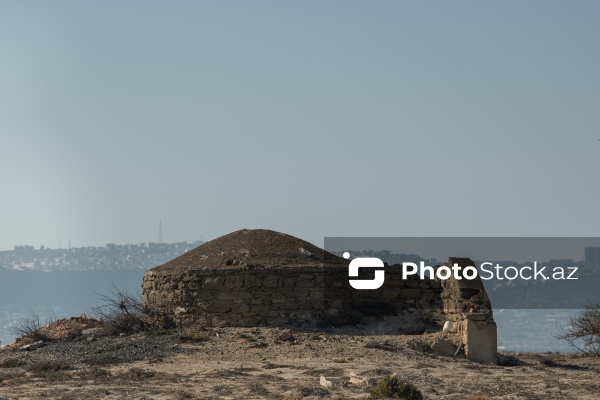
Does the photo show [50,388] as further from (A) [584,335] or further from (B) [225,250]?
(A) [584,335]

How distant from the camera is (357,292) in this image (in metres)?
24.0

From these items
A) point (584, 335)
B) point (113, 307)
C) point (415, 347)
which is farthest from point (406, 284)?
point (113, 307)

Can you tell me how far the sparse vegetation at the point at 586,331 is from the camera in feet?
82.0

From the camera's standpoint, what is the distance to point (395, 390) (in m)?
16.4

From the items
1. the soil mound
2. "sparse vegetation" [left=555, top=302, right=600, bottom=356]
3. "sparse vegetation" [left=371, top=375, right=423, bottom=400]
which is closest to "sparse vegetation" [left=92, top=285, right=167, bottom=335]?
the soil mound

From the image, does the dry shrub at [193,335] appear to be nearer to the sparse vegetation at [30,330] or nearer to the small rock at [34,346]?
the small rock at [34,346]

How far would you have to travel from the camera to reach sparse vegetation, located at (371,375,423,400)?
53.6ft

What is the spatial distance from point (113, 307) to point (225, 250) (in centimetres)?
262

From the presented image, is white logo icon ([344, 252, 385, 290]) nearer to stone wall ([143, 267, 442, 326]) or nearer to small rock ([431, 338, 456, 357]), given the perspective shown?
stone wall ([143, 267, 442, 326])

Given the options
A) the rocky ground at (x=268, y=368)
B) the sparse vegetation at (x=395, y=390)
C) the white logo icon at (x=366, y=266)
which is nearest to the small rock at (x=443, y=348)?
the rocky ground at (x=268, y=368)

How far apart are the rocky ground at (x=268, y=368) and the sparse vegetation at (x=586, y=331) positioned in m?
1.03

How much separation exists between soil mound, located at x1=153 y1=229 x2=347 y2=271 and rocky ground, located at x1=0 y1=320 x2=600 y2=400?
1.61 meters

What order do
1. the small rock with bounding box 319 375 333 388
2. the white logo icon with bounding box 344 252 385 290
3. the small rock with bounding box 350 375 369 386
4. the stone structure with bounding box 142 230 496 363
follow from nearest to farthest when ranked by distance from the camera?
1. the small rock with bounding box 319 375 333 388
2. the small rock with bounding box 350 375 369 386
3. the stone structure with bounding box 142 230 496 363
4. the white logo icon with bounding box 344 252 385 290

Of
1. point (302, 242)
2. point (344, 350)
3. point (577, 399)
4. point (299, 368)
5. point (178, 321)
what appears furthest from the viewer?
point (302, 242)
